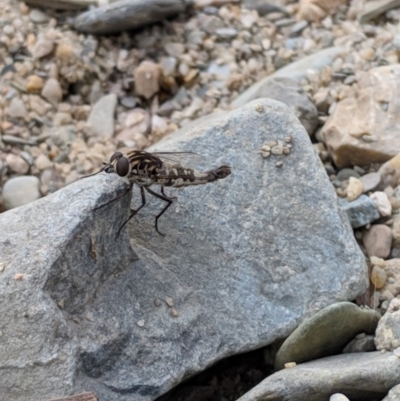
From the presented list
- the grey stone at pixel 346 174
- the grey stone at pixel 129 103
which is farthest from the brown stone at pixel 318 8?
the grey stone at pixel 346 174

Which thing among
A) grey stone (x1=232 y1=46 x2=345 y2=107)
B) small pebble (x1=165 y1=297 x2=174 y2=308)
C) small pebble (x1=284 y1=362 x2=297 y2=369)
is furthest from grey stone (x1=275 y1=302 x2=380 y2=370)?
grey stone (x1=232 y1=46 x2=345 y2=107)

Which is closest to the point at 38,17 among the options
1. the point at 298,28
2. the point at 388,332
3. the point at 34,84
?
the point at 34,84

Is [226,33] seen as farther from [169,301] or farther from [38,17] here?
[169,301]

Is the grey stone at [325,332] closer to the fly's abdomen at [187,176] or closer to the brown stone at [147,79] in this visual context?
the fly's abdomen at [187,176]

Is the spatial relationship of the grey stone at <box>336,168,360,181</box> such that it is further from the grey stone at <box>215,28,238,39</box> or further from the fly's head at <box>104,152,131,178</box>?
the grey stone at <box>215,28,238,39</box>

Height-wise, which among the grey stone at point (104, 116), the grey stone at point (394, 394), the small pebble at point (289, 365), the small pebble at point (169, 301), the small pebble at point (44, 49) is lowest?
the grey stone at point (104, 116)
